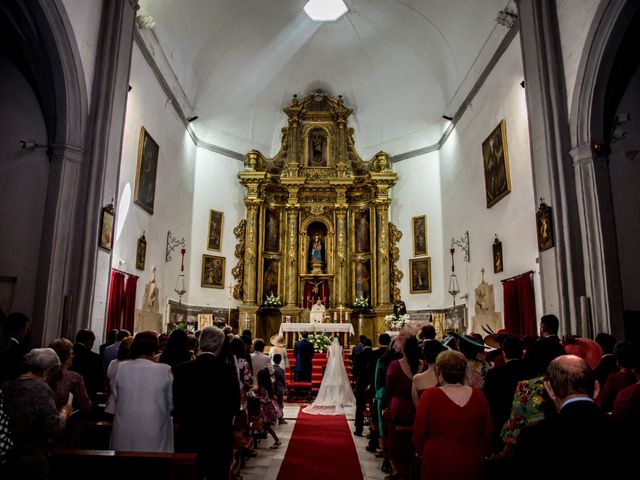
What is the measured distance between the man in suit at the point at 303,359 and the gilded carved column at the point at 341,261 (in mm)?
6762

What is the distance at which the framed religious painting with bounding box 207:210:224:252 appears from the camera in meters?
18.1

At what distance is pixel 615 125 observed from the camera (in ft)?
29.2

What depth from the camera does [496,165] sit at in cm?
1292

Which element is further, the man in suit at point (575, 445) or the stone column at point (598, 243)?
the stone column at point (598, 243)

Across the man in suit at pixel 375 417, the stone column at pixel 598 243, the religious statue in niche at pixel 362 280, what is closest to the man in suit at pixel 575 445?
the man in suit at pixel 375 417

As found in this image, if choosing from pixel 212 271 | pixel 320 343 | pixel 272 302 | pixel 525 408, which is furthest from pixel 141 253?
pixel 525 408

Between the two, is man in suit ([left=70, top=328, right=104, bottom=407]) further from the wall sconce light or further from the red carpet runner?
the wall sconce light

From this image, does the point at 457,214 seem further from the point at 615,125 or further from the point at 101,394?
the point at 101,394

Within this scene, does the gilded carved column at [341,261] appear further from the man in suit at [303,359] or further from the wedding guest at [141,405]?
the wedding guest at [141,405]

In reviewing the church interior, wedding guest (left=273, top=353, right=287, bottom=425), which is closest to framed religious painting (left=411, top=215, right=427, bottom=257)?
the church interior

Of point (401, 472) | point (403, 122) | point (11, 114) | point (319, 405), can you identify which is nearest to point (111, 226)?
point (11, 114)

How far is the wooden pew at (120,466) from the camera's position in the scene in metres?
3.12

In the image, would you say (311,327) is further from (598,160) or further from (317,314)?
(598,160)

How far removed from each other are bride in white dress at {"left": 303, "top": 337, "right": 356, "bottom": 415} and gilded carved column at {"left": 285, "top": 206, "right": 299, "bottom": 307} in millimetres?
7339
